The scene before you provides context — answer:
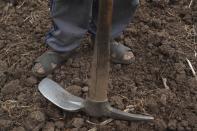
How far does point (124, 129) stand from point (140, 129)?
0.09 m

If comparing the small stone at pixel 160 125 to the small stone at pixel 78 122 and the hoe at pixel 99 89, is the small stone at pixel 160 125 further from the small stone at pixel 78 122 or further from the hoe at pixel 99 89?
the small stone at pixel 78 122

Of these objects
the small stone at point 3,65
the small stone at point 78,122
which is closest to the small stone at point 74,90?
the small stone at point 78,122

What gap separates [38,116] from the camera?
2.12m

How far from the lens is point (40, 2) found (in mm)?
2836

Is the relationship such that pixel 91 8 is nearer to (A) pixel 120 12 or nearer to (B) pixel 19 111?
(A) pixel 120 12

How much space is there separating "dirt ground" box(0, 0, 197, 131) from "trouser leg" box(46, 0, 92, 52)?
0.16 m

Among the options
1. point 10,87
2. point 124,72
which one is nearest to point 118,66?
point 124,72

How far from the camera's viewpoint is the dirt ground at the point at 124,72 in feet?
7.09

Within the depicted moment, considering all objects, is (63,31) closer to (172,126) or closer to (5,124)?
(5,124)

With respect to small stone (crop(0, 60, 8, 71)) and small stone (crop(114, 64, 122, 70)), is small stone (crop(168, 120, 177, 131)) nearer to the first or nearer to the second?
small stone (crop(114, 64, 122, 70))

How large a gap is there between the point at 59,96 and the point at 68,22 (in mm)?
413

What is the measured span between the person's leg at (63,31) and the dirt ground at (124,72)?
64 mm

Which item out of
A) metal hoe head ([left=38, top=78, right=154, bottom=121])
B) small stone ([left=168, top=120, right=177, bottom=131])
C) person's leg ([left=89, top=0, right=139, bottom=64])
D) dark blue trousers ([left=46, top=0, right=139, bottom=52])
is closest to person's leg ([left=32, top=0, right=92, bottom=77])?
dark blue trousers ([left=46, top=0, right=139, bottom=52])

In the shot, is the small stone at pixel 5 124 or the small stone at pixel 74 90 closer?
the small stone at pixel 5 124
